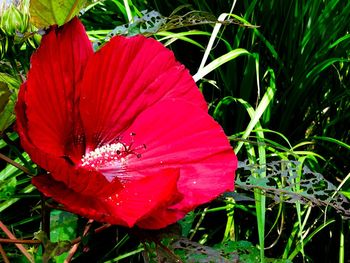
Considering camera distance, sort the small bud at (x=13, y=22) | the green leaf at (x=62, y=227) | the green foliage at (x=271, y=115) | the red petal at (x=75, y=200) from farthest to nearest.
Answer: the green foliage at (x=271, y=115), the green leaf at (x=62, y=227), the small bud at (x=13, y=22), the red petal at (x=75, y=200)

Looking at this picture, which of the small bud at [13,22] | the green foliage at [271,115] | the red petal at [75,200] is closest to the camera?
the red petal at [75,200]

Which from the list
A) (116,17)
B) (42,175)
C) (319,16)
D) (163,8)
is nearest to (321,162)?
(319,16)

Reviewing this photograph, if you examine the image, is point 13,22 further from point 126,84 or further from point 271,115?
point 271,115

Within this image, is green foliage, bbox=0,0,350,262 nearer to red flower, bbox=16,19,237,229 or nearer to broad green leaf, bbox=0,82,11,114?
red flower, bbox=16,19,237,229

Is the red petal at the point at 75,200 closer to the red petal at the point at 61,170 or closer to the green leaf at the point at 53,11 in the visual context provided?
the red petal at the point at 61,170

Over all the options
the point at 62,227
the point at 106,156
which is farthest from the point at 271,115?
the point at 106,156

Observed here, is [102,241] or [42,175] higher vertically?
[42,175]

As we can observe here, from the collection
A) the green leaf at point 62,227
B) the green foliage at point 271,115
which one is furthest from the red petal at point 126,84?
the green foliage at point 271,115

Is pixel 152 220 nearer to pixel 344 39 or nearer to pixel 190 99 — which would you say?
pixel 190 99
